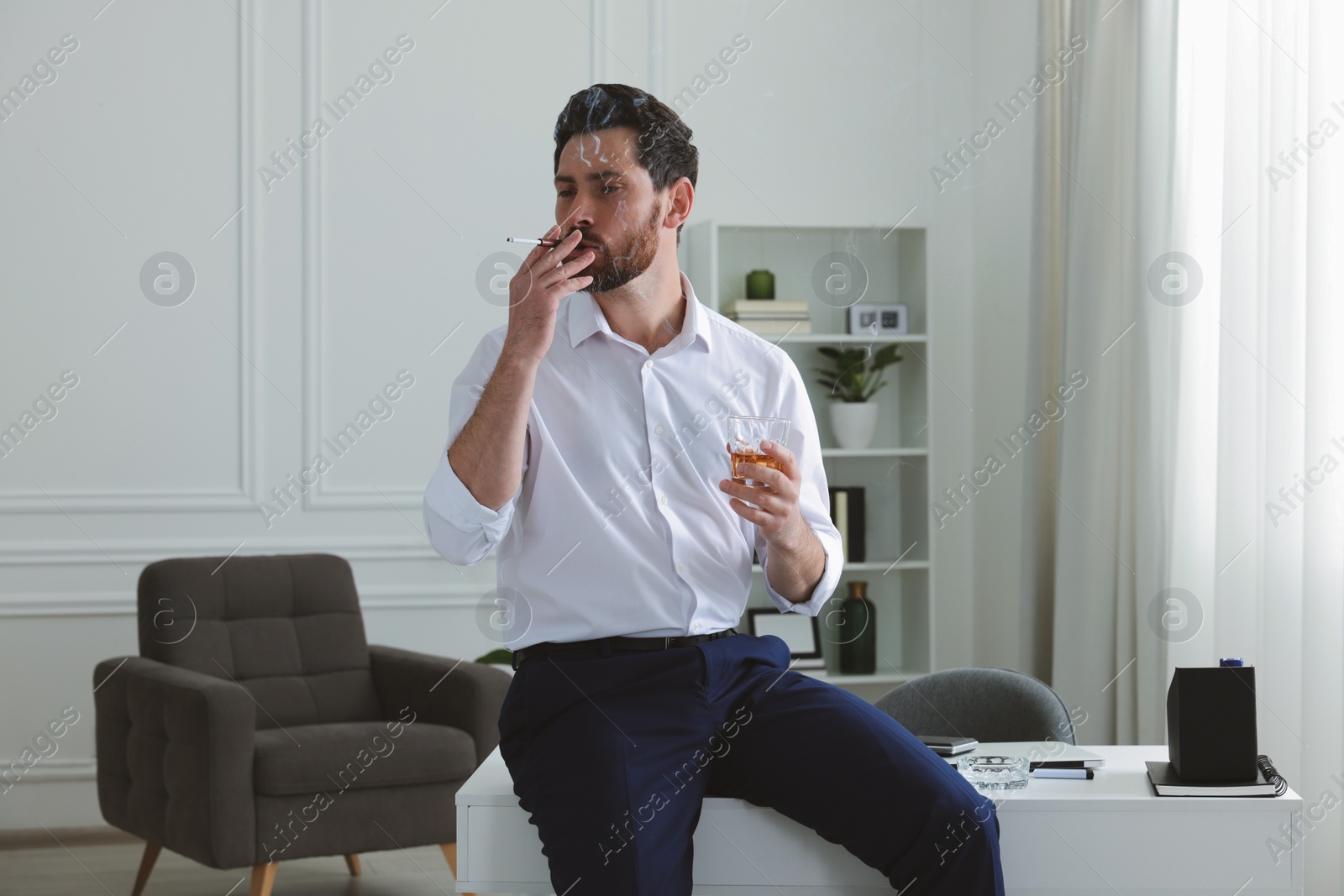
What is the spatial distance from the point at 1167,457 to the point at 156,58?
10.1 ft

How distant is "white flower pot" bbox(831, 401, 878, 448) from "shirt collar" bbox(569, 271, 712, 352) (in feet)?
6.61

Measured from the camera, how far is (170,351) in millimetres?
3705

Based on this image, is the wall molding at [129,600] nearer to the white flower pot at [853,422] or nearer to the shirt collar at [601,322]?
the white flower pot at [853,422]

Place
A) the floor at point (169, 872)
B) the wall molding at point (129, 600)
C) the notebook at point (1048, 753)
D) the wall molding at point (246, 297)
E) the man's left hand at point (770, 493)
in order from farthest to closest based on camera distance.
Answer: the wall molding at point (246, 297) < the wall molding at point (129, 600) < the floor at point (169, 872) < the notebook at point (1048, 753) < the man's left hand at point (770, 493)

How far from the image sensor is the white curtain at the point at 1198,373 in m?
2.38

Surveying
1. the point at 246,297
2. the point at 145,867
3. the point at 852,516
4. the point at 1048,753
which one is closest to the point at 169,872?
the point at 145,867

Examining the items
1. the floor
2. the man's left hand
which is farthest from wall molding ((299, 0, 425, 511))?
the man's left hand

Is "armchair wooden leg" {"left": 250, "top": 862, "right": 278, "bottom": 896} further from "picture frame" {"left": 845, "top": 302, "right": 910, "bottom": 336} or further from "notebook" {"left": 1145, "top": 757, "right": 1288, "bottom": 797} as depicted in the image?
"picture frame" {"left": 845, "top": 302, "right": 910, "bottom": 336}

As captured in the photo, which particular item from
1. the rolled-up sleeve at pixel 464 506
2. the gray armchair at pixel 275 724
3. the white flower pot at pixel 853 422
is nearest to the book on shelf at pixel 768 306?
the white flower pot at pixel 853 422

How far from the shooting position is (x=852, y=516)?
3.86 metres

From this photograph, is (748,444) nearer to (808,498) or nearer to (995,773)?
(808,498)

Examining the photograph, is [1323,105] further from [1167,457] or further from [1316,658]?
[1316,658]

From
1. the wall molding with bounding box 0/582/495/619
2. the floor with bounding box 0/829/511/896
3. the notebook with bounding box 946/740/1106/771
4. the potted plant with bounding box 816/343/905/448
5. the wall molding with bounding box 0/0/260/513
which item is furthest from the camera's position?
the potted plant with bounding box 816/343/905/448

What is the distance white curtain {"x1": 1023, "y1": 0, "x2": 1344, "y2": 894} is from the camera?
238cm
